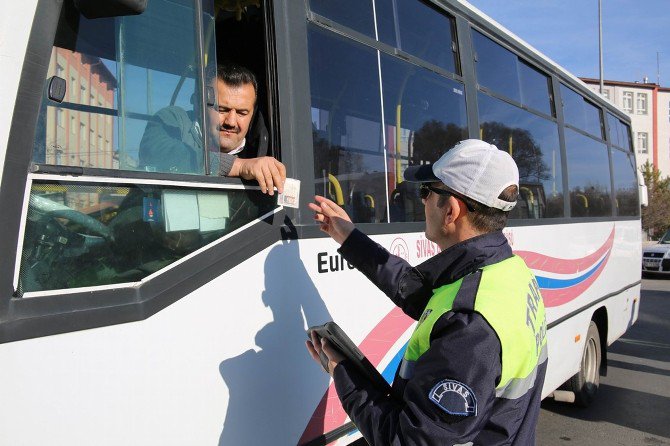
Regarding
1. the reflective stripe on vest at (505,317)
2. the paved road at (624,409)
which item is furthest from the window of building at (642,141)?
the reflective stripe on vest at (505,317)

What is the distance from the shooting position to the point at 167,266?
6.02 feet

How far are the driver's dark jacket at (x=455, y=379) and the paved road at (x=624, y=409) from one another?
4088mm

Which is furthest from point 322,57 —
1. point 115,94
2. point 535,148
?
point 535,148

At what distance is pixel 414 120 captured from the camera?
134 inches

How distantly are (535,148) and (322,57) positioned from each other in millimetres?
3096

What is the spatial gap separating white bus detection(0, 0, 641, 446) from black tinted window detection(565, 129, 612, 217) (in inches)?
106

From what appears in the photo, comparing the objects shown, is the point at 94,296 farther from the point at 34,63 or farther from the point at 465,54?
the point at 465,54

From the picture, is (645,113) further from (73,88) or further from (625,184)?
(73,88)

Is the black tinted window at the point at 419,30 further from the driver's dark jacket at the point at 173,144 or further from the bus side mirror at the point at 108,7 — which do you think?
the bus side mirror at the point at 108,7

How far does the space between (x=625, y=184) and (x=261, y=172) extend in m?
7.06

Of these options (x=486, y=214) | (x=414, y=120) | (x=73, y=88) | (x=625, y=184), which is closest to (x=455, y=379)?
(x=486, y=214)

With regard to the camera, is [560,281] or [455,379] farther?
[560,281]

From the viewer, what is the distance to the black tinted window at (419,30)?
309 centimetres

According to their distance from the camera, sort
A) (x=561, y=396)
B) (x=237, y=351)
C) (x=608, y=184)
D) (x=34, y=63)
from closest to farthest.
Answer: (x=34, y=63) < (x=237, y=351) < (x=561, y=396) < (x=608, y=184)
